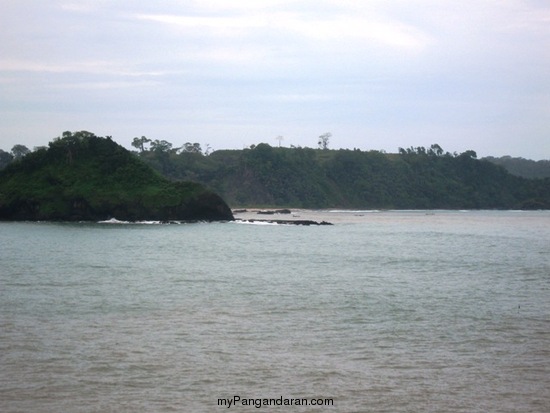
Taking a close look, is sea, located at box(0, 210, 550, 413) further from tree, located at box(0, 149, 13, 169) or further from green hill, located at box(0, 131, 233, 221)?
tree, located at box(0, 149, 13, 169)

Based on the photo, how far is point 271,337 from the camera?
66.8 ft

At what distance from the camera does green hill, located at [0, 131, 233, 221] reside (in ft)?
313

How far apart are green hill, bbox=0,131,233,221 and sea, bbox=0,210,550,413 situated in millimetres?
53509

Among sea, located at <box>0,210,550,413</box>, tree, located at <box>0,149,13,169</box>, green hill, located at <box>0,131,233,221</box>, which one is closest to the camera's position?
sea, located at <box>0,210,550,413</box>

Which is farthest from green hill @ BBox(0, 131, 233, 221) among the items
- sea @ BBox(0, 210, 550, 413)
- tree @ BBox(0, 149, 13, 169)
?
tree @ BBox(0, 149, 13, 169)

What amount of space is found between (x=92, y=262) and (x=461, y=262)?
892 inches

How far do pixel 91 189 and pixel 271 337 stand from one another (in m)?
79.8

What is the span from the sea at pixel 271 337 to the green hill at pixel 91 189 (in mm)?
53509

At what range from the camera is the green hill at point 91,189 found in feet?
313

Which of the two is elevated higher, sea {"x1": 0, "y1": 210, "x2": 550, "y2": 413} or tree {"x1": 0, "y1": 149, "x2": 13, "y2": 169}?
tree {"x1": 0, "y1": 149, "x2": 13, "y2": 169}

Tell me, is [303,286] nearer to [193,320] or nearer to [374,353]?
[193,320]

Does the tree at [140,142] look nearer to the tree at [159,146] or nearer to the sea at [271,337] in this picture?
the tree at [159,146]

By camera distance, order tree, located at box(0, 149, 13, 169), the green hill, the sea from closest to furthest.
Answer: the sea
the green hill
tree, located at box(0, 149, 13, 169)

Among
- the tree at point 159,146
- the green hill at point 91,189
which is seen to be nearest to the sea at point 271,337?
the green hill at point 91,189
